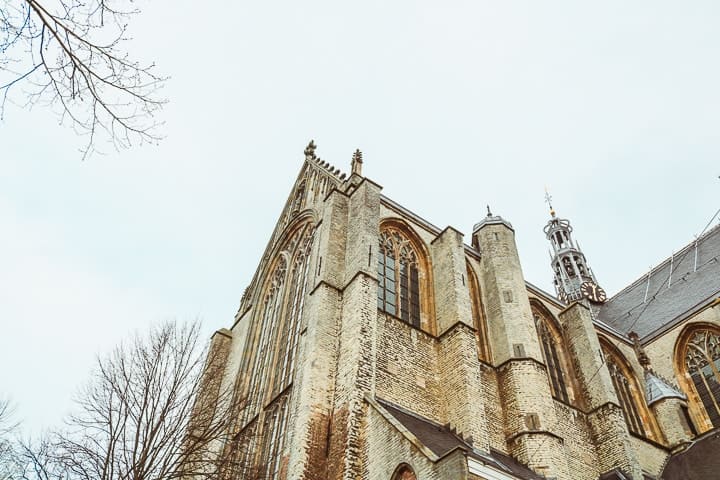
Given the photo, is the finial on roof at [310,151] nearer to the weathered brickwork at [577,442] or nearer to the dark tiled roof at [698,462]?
the weathered brickwork at [577,442]

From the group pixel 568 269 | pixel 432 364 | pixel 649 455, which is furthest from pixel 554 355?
pixel 568 269

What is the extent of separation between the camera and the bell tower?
127 ft

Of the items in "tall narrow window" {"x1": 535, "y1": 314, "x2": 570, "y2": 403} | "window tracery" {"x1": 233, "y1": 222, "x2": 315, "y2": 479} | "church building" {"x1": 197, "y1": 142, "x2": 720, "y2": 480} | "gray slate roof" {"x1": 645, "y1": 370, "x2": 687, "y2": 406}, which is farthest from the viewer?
"gray slate roof" {"x1": 645, "y1": 370, "x2": 687, "y2": 406}

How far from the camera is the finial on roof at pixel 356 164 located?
1959 cm

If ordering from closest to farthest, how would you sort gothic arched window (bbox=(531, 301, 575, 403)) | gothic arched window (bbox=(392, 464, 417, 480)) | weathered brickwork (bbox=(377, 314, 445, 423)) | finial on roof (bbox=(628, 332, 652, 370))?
gothic arched window (bbox=(392, 464, 417, 480)) → weathered brickwork (bbox=(377, 314, 445, 423)) → gothic arched window (bbox=(531, 301, 575, 403)) → finial on roof (bbox=(628, 332, 652, 370))

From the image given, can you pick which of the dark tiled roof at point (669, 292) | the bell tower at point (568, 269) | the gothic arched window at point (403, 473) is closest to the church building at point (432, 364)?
the gothic arched window at point (403, 473)

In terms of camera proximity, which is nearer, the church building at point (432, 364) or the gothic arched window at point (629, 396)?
the church building at point (432, 364)

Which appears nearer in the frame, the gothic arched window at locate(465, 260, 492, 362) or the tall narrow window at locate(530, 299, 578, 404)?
the gothic arched window at locate(465, 260, 492, 362)

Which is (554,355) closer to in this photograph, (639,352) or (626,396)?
(626,396)

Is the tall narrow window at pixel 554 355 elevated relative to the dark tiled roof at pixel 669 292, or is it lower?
lower

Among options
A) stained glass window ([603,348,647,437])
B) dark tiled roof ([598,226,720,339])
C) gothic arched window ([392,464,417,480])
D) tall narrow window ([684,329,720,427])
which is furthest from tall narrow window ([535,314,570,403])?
gothic arched window ([392,464,417,480])

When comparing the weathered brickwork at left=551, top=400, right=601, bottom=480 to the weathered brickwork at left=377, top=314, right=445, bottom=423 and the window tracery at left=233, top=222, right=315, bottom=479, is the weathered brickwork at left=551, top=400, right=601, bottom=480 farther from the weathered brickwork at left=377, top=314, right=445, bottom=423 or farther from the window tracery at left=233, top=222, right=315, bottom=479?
the window tracery at left=233, top=222, right=315, bottom=479

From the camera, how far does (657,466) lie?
1867 centimetres

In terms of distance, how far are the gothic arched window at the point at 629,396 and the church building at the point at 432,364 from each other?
68mm
